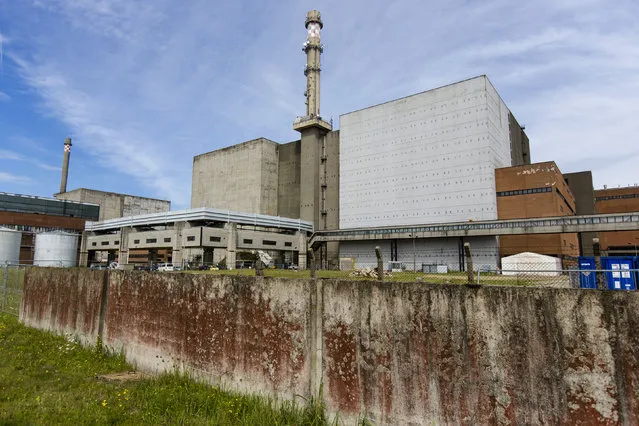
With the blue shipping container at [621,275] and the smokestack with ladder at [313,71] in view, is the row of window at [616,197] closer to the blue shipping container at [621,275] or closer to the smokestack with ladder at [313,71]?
the smokestack with ladder at [313,71]

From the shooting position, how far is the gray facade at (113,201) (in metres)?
101

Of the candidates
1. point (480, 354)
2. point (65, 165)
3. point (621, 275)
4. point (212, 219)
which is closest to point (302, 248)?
point (212, 219)

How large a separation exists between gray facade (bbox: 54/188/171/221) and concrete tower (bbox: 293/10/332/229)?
66863 millimetres

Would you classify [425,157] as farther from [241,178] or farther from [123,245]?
[123,245]

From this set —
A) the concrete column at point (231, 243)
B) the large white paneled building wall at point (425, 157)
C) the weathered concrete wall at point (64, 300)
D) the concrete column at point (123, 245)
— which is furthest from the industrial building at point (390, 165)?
the weathered concrete wall at point (64, 300)

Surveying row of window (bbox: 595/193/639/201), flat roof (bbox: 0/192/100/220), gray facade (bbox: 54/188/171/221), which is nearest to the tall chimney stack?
gray facade (bbox: 54/188/171/221)

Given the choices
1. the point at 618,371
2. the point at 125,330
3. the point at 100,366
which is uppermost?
the point at 618,371

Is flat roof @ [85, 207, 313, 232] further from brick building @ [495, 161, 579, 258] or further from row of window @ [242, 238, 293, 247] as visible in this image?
brick building @ [495, 161, 579, 258]

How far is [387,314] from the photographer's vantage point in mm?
5734

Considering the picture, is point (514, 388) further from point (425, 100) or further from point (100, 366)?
point (425, 100)

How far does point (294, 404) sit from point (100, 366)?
20.3ft

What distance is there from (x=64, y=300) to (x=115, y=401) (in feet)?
24.3

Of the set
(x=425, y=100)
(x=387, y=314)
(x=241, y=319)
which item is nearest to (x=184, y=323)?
(x=241, y=319)

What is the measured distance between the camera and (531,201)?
45406 mm
